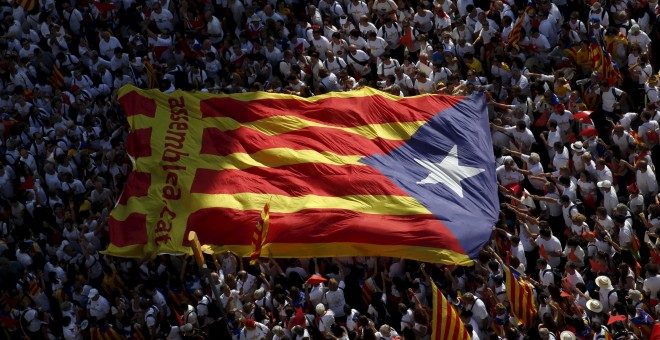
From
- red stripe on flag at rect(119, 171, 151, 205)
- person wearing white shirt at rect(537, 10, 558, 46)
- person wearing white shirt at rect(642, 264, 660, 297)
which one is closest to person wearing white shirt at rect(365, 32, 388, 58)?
person wearing white shirt at rect(537, 10, 558, 46)

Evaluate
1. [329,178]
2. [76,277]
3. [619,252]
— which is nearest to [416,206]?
[329,178]

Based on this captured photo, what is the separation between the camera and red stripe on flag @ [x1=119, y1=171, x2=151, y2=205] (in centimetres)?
2862

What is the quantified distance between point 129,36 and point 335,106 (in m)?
6.07

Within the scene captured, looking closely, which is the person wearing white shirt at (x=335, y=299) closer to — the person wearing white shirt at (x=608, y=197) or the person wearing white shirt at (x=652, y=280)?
the person wearing white shirt at (x=608, y=197)

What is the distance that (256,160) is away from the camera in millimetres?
29031

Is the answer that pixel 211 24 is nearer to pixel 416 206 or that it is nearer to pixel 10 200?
pixel 10 200

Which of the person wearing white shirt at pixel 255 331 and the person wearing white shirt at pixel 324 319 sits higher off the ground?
the person wearing white shirt at pixel 324 319

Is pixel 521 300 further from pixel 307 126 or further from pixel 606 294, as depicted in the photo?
pixel 307 126

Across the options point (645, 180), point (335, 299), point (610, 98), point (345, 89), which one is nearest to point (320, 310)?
point (335, 299)

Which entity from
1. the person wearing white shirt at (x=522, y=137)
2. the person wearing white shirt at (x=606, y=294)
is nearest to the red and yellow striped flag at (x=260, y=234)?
the person wearing white shirt at (x=522, y=137)

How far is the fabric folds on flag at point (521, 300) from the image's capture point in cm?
2542

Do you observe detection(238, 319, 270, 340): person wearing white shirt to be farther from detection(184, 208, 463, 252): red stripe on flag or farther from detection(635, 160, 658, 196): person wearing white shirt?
detection(635, 160, 658, 196): person wearing white shirt

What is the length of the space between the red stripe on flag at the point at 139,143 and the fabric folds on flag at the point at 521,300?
7604 millimetres

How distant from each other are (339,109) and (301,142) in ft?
3.84
